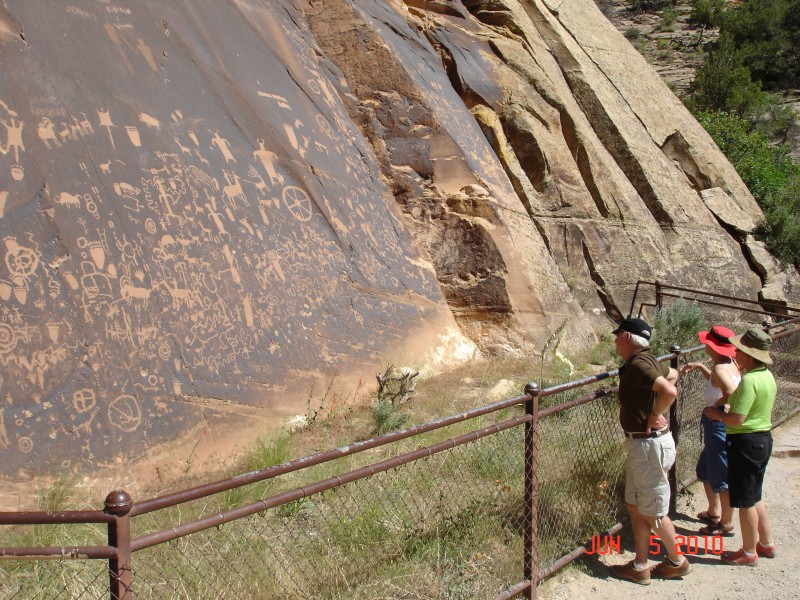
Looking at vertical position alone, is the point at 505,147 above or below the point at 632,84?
below

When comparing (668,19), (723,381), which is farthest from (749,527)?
(668,19)

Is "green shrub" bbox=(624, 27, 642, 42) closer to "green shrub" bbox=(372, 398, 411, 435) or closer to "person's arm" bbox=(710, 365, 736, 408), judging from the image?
"green shrub" bbox=(372, 398, 411, 435)

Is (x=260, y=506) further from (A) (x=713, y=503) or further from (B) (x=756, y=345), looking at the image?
(A) (x=713, y=503)

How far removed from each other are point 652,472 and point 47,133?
4.81 m

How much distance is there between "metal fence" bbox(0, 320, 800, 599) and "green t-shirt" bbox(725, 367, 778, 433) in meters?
0.60

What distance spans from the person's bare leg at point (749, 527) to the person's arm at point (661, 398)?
34.5 inches

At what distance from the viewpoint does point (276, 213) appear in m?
6.45

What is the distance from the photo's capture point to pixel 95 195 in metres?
5.07

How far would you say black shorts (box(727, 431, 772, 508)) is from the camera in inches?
166

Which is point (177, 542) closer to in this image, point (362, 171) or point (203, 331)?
point (203, 331)

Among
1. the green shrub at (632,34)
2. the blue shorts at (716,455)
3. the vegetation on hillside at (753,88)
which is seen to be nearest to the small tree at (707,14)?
the vegetation on hillside at (753,88)

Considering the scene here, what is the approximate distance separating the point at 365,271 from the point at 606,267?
5293 millimetres

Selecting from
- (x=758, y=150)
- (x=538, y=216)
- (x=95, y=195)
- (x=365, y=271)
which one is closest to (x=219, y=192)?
(x=95, y=195)

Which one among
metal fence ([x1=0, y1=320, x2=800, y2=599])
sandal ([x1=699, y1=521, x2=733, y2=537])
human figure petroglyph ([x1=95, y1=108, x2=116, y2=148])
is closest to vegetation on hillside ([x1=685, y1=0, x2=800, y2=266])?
sandal ([x1=699, y1=521, x2=733, y2=537])
